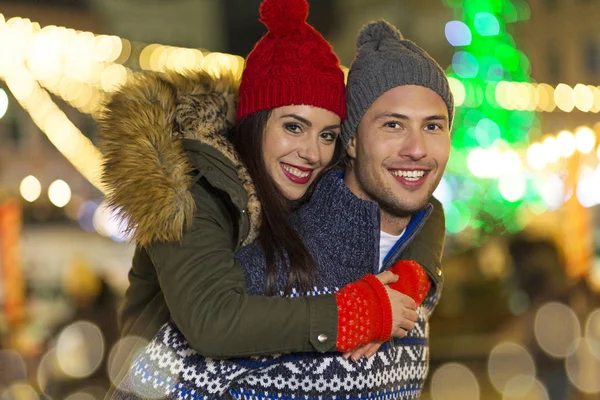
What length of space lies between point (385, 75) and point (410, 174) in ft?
1.24

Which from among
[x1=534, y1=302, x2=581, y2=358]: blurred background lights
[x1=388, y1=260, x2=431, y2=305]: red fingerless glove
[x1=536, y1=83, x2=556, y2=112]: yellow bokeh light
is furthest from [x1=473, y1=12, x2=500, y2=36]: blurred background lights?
[x1=388, y1=260, x2=431, y2=305]: red fingerless glove

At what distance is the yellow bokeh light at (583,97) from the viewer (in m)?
13.7

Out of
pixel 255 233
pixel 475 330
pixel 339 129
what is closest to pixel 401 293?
pixel 255 233

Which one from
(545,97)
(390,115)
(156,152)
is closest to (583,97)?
(545,97)

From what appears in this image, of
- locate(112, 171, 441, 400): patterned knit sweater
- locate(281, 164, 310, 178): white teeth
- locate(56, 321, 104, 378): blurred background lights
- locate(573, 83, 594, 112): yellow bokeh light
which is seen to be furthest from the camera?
locate(573, 83, 594, 112): yellow bokeh light

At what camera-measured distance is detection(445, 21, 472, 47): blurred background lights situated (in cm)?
1717

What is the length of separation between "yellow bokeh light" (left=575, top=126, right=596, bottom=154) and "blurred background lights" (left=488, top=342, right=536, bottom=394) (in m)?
2.70

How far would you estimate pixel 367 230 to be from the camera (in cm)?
299

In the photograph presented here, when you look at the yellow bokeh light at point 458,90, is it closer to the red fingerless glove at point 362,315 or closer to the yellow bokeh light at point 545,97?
the yellow bokeh light at point 545,97

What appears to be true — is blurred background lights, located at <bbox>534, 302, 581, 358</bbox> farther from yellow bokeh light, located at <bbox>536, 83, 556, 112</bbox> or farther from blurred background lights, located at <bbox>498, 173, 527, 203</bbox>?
blurred background lights, located at <bbox>498, 173, 527, 203</bbox>

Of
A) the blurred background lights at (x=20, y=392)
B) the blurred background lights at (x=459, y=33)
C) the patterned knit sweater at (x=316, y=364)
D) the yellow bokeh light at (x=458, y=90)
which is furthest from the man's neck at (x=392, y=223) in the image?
the blurred background lights at (x=459, y=33)

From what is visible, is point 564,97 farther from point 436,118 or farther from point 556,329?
point 436,118

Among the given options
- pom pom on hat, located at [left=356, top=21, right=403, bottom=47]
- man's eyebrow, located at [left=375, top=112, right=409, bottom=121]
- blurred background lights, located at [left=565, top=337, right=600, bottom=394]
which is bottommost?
blurred background lights, located at [left=565, top=337, right=600, bottom=394]

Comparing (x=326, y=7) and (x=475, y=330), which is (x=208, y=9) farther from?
(x=475, y=330)
